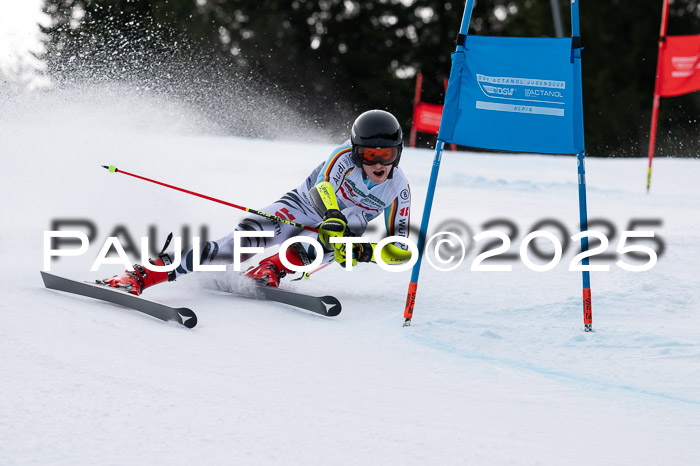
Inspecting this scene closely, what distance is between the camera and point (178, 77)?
18.2 metres

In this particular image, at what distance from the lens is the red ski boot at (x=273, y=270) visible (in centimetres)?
461

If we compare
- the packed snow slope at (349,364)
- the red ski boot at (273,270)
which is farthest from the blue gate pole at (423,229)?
the red ski boot at (273,270)

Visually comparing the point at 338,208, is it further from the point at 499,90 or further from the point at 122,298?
the point at 122,298

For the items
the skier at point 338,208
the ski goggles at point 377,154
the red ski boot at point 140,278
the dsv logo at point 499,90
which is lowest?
the red ski boot at point 140,278

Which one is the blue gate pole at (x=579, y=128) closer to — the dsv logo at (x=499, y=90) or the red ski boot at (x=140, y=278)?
the dsv logo at (x=499, y=90)

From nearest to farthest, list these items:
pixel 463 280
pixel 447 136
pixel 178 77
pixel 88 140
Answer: pixel 447 136, pixel 463 280, pixel 88 140, pixel 178 77

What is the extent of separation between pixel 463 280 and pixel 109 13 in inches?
702

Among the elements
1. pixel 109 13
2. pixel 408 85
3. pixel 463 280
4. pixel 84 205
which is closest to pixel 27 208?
pixel 84 205

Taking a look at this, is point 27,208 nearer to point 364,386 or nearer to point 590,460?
point 364,386

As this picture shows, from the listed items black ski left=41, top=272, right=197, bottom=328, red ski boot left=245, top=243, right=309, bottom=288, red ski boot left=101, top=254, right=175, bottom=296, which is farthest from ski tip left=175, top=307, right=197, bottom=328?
red ski boot left=245, top=243, right=309, bottom=288

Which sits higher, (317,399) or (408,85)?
(408,85)

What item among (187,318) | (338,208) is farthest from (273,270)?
(187,318)

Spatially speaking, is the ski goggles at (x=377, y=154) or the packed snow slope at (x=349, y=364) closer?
the packed snow slope at (x=349, y=364)

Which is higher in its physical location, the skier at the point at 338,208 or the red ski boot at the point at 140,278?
the skier at the point at 338,208
